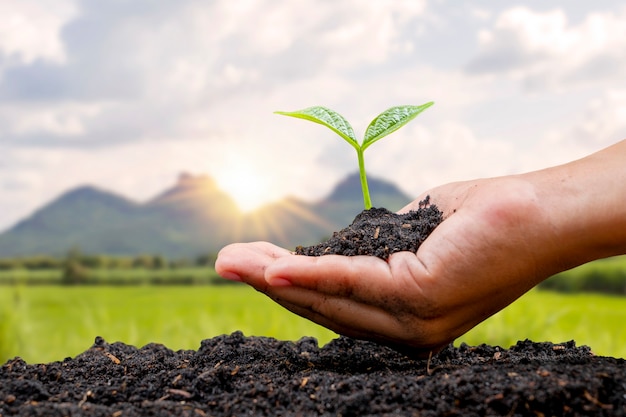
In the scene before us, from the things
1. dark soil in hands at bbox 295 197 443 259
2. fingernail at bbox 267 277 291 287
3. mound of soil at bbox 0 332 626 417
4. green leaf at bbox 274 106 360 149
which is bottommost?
mound of soil at bbox 0 332 626 417

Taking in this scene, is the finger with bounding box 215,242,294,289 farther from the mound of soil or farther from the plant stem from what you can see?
the plant stem

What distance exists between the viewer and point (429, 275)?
1881mm

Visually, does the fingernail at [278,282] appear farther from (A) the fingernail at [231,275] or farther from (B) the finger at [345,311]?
(A) the fingernail at [231,275]

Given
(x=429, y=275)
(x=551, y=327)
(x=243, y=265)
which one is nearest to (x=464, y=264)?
(x=429, y=275)

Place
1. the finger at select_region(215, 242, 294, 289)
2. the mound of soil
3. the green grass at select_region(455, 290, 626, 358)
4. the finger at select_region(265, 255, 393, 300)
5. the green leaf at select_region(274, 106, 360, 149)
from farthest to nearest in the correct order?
the green grass at select_region(455, 290, 626, 358), the green leaf at select_region(274, 106, 360, 149), the finger at select_region(215, 242, 294, 289), the finger at select_region(265, 255, 393, 300), the mound of soil

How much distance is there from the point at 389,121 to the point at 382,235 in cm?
51

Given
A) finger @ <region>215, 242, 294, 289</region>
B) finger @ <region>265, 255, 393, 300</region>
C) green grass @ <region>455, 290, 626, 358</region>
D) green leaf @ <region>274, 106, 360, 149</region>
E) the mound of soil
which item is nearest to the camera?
the mound of soil

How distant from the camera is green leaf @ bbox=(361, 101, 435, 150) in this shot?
2395 mm

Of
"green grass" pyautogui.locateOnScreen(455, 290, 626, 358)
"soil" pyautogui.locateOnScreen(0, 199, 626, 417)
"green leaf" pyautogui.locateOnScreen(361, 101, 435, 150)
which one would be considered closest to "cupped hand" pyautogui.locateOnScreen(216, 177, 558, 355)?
"soil" pyautogui.locateOnScreen(0, 199, 626, 417)

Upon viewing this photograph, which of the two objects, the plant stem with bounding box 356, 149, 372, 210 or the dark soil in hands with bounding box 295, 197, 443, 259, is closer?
the dark soil in hands with bounding box 295, 197, 443, 259

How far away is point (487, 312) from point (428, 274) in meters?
0.36

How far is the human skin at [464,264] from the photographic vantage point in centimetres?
189

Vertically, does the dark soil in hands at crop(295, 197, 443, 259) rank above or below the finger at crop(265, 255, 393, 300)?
above

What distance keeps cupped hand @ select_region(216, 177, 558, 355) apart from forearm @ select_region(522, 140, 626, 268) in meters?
0.04
